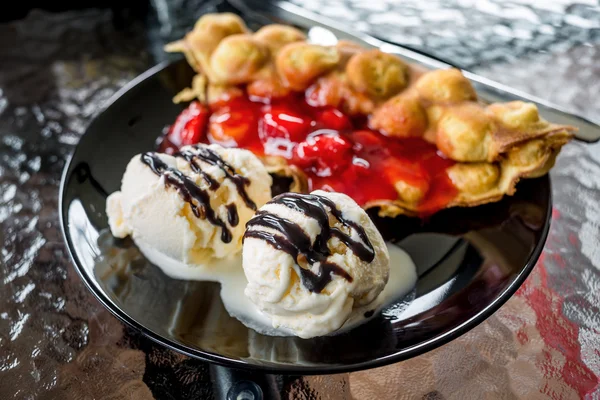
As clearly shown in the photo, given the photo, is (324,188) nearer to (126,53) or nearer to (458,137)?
(458,137)

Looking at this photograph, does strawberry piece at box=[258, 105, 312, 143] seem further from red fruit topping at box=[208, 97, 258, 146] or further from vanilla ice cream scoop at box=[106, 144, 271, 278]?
vanilla ice cream scoop at box=[106, 144, 271, 278]

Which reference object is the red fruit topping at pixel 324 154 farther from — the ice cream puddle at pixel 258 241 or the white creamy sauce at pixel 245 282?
the white creamy sauce at pixel 245 282

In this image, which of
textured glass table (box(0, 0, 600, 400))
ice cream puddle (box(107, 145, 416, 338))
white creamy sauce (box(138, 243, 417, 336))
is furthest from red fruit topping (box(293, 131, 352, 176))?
textured glass table (box(0, 0, 600, 400))

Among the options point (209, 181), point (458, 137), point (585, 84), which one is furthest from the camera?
point (585, 84)

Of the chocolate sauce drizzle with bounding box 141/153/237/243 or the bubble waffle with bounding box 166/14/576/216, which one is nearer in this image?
the chocolate sauce drizzle with bounding box 141/153/237/243

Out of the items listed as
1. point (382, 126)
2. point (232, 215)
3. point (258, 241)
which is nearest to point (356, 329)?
point (258, 241)

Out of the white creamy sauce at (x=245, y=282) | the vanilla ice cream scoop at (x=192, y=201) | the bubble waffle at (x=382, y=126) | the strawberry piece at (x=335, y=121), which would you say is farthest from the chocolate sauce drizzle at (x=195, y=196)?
the strawberry piece at (x=335, y=121)

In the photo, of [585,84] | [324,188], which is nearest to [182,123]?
[324,188]
